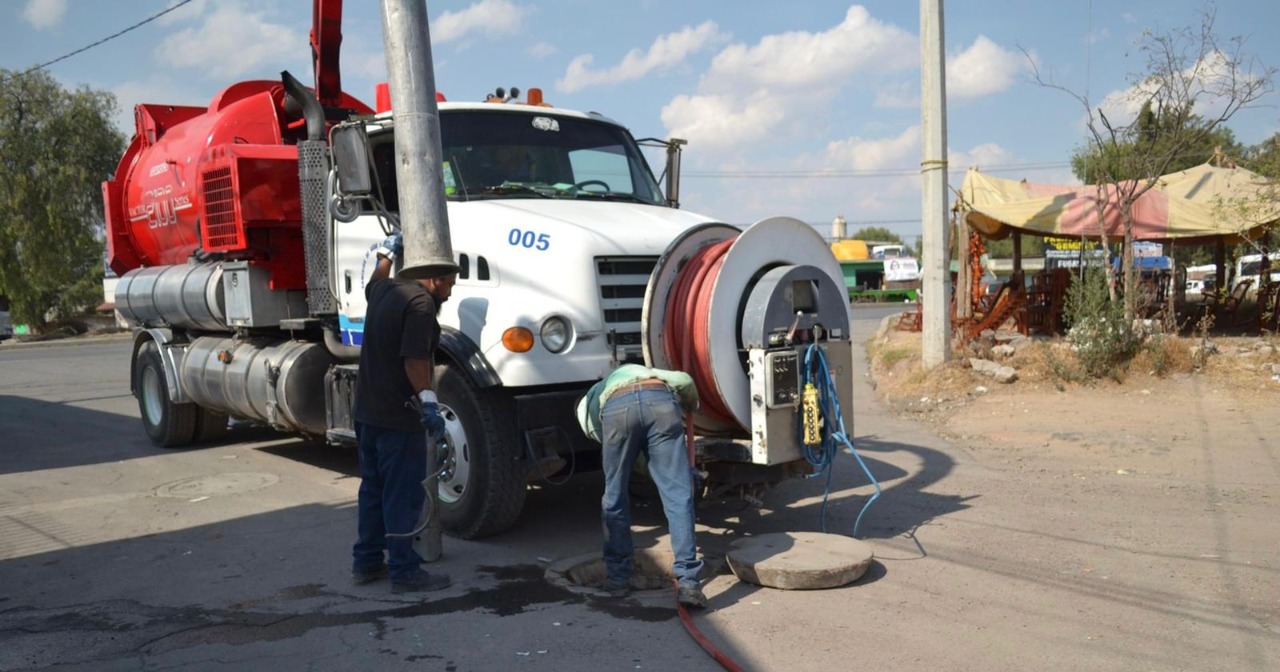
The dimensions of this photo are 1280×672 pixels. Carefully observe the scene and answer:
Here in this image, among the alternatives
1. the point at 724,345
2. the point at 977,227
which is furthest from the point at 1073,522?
the point at 977,227

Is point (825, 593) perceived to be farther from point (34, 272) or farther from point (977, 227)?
point (34, 272)

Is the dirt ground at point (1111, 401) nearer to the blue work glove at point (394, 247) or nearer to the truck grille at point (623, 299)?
the truck grille at point (623, 299)

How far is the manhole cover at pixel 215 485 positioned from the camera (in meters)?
8.49

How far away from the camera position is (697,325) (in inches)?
232

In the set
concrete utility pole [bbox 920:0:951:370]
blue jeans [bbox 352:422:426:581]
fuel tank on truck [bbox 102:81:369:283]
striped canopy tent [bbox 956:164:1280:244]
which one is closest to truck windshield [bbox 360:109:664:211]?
fuel tank on truck [bbox 102:81:369:283]

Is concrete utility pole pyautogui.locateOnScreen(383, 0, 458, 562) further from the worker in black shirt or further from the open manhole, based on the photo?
the open manhole

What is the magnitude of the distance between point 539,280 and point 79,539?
3.76 m

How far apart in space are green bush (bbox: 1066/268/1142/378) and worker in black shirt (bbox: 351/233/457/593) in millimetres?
8767

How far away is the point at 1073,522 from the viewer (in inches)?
268

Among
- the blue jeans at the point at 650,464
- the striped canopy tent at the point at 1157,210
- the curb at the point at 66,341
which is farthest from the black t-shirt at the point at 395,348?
the curb at the point at 66,341

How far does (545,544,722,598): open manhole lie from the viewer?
557cm

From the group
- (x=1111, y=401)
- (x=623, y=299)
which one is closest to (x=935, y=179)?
(x=1111, y=401)

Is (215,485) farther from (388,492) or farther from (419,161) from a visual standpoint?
(419,161)

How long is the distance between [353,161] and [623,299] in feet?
7.06
